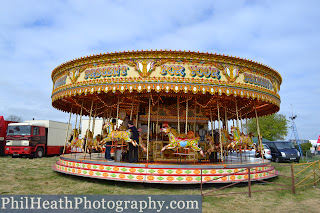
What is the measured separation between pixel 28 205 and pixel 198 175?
4991 millimetres

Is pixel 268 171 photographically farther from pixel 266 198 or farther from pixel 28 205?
pixel 28 205

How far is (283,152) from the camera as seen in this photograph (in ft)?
59.8

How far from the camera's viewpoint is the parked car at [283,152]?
18.0 m

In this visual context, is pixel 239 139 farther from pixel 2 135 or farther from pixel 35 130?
pixel 2 135

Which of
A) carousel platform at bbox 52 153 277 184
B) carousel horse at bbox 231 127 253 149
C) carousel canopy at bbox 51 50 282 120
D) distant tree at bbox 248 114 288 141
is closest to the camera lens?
carousel platform at bbox 52 153 277 184

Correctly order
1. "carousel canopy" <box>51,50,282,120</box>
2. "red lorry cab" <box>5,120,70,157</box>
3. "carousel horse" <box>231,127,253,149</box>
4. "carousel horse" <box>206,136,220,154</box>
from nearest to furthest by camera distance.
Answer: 1. "carousel canopy" <box>51,50,282,120</box>
2. "carousel horse" <box>231,127,253,149</box>
3. "carousel horse" <box>206,136,220,154</box>
4. "red lorry cab" <box>5,120,70,157</box>

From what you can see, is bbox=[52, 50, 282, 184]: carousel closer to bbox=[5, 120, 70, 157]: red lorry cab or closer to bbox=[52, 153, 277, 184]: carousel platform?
bbox=[52, 153, 277, 184]: carousel platform

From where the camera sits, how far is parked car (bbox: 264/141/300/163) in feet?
59.1

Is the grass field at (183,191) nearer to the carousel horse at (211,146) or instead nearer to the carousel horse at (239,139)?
the carousel horse at (239,139)

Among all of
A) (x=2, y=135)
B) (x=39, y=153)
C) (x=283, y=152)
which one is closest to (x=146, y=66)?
(x=39, y=153)

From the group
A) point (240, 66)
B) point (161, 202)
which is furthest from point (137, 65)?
point (161, 202)

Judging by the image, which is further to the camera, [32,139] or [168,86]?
[32,139]
